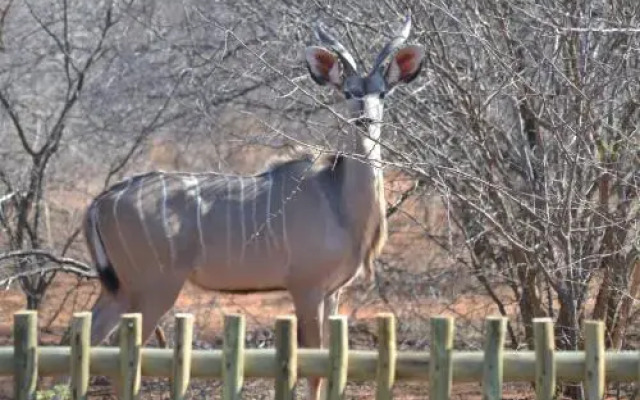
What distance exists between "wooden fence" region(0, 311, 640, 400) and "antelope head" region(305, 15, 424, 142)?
2233 millimetres

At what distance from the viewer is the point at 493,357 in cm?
473

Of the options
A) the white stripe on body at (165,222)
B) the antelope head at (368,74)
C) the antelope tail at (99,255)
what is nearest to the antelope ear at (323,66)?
the antelope head at (368,74)

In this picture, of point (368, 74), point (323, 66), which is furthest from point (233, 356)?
point (368, 74)

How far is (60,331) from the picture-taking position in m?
9.98

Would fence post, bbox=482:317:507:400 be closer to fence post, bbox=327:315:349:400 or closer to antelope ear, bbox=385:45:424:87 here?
fence post, bbox=327:315:349:400

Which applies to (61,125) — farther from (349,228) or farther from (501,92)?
(501,92)

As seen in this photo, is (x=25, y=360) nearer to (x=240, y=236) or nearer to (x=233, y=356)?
(x=233, y=356)

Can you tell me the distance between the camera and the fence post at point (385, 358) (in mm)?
4734

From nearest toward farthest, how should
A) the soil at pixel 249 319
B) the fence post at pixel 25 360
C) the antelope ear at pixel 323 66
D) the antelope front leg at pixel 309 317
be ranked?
the fence post at pixel 25 360 → the antelope ear at pixel 323 66 → the antelope front leg at pixel 309 317 → the soil at pixel 249 319

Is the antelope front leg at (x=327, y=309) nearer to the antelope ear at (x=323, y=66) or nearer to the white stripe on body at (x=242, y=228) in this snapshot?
the white stripe on body at (x=242, y=228)

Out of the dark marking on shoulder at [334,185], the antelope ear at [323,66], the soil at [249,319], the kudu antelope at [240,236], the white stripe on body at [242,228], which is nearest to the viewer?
the antelope ear at [323,66]

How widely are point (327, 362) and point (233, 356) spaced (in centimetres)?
31

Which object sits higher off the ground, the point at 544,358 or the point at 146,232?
the point at 146,232

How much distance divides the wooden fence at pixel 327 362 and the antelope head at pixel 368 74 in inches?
87.9
